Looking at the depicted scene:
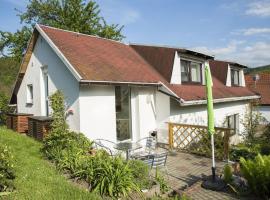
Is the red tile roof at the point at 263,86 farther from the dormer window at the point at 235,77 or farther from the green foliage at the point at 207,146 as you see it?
the green foliage at the point at 207,146

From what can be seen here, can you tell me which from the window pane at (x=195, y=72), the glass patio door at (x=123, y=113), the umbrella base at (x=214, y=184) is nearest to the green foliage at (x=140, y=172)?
the umbrella base at (x=214, y=184)

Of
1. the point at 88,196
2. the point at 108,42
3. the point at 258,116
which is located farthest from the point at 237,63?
the point at 88,196

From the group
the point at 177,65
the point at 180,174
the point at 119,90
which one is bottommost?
the point at 180,174

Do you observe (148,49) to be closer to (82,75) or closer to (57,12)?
(82,75)

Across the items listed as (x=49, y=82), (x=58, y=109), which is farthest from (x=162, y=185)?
(x=49, y=82)

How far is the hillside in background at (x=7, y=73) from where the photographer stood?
37.7m

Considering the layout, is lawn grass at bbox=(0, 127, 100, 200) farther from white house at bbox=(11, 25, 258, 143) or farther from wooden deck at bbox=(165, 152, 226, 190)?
wooden deck at bbox=(165, 152, 226, 190)

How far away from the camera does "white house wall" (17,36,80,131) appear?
12957 mm

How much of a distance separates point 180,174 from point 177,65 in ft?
29.1

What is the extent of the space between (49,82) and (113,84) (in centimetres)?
358

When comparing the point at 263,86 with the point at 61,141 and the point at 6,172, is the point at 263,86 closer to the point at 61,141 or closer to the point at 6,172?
the point at 61,141

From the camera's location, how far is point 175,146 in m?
15.9

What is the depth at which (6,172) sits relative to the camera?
8.07 m

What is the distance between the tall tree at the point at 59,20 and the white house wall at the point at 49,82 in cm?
1632
